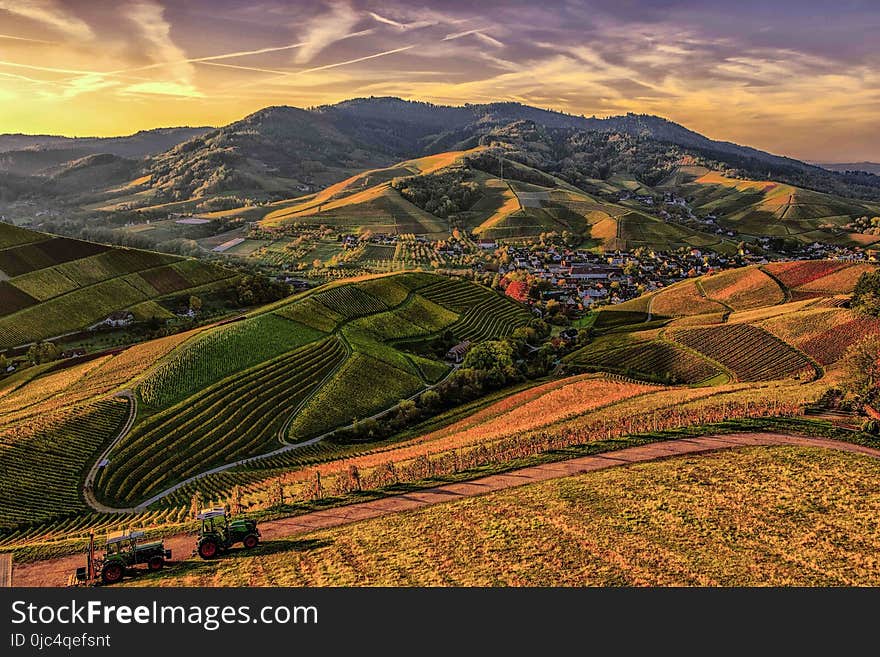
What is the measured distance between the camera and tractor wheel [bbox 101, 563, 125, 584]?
22.2 meters

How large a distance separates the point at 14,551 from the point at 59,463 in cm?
2523

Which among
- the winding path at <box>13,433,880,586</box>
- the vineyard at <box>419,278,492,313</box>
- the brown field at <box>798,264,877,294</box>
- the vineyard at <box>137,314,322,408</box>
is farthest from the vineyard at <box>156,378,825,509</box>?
the brown field at <box>798,264,877,294</box>

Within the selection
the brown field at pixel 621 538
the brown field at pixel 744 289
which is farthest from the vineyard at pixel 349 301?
the brown field at pixel 621 538

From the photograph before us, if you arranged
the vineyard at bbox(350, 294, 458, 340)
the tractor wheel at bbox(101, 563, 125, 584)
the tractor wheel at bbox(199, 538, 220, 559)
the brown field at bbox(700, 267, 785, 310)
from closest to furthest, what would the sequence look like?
the tractor wheel at bbox(101, 563, 125, 584) → the tractor wheel at bbox(199, 538, 220, 559) → the vineyard at bbox(350, 294, 458, 340) → the brown field at bbox(700, 267, 785, 310)

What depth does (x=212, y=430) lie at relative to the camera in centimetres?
6034

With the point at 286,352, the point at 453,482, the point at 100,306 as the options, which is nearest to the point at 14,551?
the point at 453,482

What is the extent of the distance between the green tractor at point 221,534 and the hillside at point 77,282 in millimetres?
101198

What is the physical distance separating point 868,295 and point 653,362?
3224 centimetres

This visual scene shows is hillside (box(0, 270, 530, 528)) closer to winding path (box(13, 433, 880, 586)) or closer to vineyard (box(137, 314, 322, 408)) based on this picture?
vineyard (box(137, 314, 322, 408))

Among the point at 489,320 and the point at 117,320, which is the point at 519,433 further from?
the point at 117,320

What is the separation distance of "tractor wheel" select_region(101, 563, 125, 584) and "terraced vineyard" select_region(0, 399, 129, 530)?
24.9 meters

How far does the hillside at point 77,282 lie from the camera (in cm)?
10631

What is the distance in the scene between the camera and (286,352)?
8312 cm

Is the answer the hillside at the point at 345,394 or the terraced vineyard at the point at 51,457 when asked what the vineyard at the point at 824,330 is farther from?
the terraced vineyard at the point at 51,457
